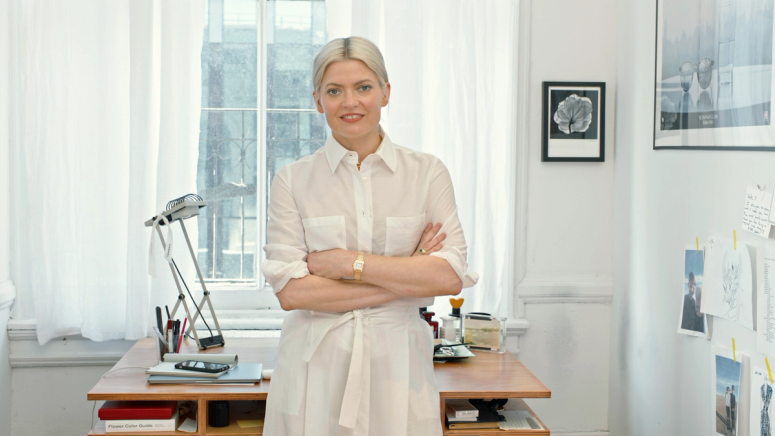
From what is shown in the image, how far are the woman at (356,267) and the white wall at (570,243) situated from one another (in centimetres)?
139

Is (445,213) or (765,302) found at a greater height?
(445,213)

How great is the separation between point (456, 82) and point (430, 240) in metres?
1.35

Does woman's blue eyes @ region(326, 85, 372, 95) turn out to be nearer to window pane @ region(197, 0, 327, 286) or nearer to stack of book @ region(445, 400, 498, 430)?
stack of book @ region(445, 400, 498, 430)

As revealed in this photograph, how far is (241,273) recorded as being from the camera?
3.20 m

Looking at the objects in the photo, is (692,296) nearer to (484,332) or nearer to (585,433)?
(484,332)

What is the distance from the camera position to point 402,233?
1.82 m

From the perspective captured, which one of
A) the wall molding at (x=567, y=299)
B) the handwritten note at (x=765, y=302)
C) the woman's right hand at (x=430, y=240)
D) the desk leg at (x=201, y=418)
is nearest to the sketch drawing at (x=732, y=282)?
the handwritten note at (x=765, y=302)

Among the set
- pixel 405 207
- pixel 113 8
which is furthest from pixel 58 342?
pixel 405 207

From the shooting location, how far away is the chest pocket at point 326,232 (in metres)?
1.80

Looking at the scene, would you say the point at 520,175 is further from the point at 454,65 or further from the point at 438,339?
the point at 438,339

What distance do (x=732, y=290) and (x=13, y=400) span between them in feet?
9.23

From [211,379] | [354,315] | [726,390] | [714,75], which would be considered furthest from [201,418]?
[714,75]

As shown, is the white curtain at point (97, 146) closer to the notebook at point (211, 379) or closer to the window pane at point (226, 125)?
the window pane at point (226, 125)

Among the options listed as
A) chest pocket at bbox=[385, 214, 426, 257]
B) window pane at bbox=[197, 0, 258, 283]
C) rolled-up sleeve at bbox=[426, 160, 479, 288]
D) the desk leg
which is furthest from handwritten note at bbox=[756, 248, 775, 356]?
window pane at bbox=[197, 0, 258, 283]
